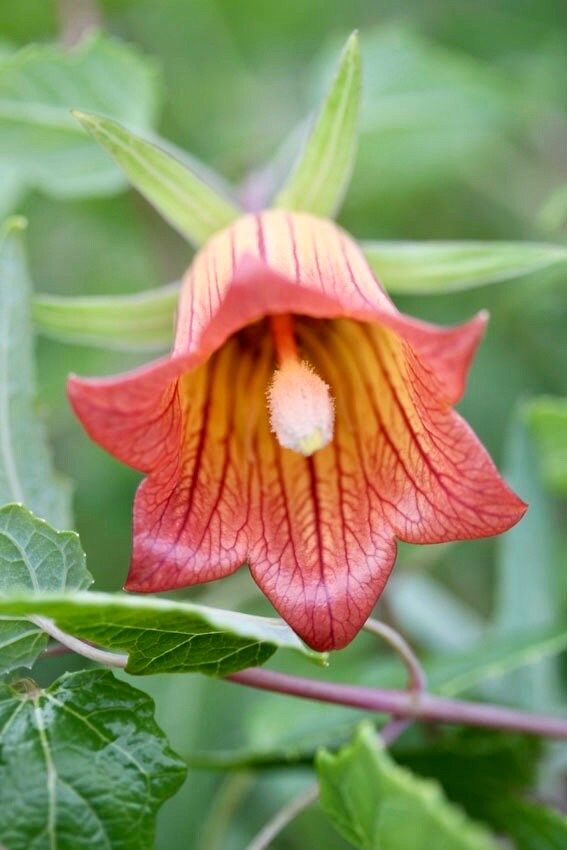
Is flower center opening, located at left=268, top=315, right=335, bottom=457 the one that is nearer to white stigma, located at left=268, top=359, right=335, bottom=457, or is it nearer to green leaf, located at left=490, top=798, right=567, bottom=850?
white stigma, located at left=268, top=359, right=335, bottom=457

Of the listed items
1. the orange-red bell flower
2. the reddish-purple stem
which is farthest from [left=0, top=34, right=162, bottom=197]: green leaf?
the reddish-purple stem

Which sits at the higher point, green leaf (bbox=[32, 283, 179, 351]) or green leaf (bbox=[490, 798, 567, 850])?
green leaf (bbox=[32, 283, 179, 351])

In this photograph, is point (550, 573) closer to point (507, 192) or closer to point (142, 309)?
point (142, 309)

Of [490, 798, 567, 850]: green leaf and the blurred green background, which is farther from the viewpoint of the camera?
the blurred green background

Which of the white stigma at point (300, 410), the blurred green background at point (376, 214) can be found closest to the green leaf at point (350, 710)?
the blurred green background at point (376, 214)

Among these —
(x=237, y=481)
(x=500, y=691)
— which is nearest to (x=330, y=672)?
(x=500, y=691)

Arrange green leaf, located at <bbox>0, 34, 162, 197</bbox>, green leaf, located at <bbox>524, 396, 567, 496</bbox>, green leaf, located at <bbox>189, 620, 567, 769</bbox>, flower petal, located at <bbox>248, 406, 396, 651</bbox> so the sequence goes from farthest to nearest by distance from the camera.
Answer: green leaf, located at <bbox>0, 34, 162, 197</bbox> < green leaf, located at <bbox>524, 396, 567, 496</bbox> < green leaf, located at <bbox>189, 620, 567, 769</bbox> < flower petal, located at <bbox>248, 406, 396, 651</bbox>
